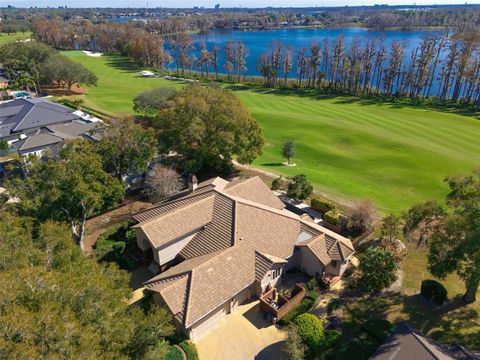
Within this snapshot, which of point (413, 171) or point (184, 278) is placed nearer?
point (184, 278)

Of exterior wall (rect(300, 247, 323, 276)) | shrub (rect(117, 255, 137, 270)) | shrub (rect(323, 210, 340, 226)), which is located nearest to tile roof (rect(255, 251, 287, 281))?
exterior wall (rect(300, 247, 323, 276))

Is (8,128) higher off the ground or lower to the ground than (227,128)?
lower

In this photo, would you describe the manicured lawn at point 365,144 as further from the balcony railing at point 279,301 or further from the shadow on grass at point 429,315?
the balcony railing at point 279,301

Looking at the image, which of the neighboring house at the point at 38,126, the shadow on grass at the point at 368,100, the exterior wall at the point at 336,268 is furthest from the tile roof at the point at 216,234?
the shadow on grass at the point at 368,100

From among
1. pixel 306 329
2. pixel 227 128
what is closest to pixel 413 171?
pixel 227 128

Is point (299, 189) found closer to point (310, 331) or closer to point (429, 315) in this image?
point (429, 315)

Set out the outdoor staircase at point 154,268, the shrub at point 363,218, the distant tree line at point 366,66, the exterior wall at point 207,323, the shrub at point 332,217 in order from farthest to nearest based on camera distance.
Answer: the distant tree line at point 366,66
the shrub at point 332,217
the shrub at point 363,218
the outdoor staircase at point 154,268
the exterior wall at point 207,323

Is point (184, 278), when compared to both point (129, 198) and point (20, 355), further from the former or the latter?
point (129, 198)
